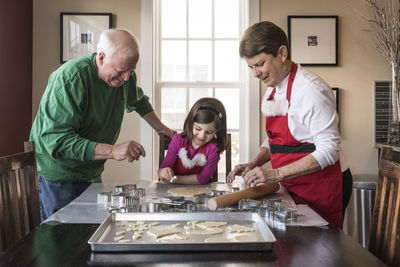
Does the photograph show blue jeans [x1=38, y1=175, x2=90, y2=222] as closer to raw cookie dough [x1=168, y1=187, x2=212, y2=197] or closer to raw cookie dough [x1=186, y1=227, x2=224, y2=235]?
raw cookie dough [x1=168, y1=187, x2=212, y2=197]

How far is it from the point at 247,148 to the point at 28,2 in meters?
2.11

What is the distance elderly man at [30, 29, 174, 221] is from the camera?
1753mm

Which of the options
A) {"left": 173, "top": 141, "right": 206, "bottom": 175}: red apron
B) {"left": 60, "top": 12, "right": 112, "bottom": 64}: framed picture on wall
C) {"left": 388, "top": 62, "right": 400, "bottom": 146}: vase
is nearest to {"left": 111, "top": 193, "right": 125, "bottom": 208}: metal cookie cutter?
{"left": 173, "top": 141, "right": 206, "bottom": 175}: red apron

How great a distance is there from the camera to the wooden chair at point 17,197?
1391mm

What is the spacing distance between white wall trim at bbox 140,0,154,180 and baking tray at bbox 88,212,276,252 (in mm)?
2121

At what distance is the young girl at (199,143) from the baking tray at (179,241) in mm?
978

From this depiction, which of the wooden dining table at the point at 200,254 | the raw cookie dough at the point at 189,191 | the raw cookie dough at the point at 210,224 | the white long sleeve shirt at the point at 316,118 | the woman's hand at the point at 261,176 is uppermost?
the white long sleeve shirt at the point at 316,118

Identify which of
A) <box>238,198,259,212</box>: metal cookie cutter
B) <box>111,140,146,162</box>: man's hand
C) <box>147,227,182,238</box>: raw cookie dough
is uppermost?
<box>111,140,146,162</box>: man's hand

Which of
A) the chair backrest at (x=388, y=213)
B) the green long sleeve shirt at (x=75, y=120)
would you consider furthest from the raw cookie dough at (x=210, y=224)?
the green long sleeve shirt at (x=75, y=120)

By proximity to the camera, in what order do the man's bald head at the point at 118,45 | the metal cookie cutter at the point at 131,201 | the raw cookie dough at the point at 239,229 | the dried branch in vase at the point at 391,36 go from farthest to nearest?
the dried branch in vase at the point at 391,36
the man's bald head at the point at 118,45
the metal cookie cutter at the point at 131,201
the raw cookie dough at the point at 239,229

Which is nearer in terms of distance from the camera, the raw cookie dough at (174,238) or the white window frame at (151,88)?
the raw cookie dough at (174,238)

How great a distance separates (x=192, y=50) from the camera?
11.5 ft

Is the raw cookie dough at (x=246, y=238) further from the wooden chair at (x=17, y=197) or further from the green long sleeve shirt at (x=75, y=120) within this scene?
the green long sleeve shirt at (x=75, y=120)

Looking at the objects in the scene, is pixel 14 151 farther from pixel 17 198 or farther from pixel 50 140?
pixel 17 198
